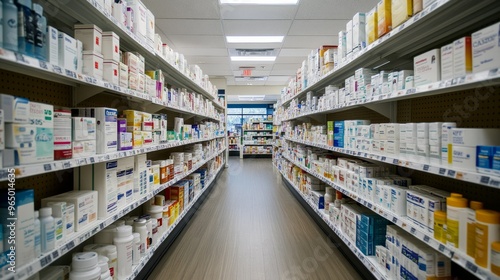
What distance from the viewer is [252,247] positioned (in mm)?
3154


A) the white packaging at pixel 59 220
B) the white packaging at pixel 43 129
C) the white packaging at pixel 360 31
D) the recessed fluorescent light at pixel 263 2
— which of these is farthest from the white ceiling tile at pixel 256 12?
the white packaging at pixel 59 220

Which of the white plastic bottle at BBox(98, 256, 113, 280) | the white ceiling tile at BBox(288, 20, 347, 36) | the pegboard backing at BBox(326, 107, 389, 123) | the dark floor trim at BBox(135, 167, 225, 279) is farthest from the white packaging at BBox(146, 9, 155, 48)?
the white ceiling tile at BBox(288, 20, 347, 36)

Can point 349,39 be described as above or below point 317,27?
below

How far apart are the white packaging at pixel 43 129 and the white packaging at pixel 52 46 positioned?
25 centimetres

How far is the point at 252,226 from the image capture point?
152 inches

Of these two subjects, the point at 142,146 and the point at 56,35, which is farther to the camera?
the point at 142,146

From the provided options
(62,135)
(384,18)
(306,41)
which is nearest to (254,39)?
(306,41)

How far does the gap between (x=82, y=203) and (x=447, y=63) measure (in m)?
2.32

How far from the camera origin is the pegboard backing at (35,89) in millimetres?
1539

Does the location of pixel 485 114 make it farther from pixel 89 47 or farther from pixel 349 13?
pixel 349 13

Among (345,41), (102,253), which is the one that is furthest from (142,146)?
(345,41)

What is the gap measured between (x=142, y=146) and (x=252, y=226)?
2199 millimetres

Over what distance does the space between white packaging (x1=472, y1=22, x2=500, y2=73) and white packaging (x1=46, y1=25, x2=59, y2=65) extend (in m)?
2.13

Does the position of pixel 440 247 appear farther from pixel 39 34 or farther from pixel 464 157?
pixel 39 34
